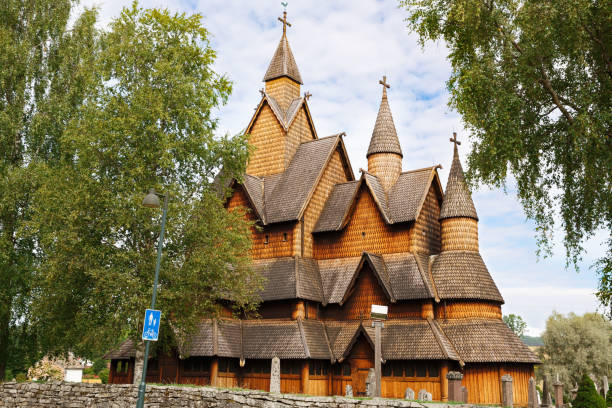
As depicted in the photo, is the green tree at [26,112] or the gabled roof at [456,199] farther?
the gabled roof at [456,199]

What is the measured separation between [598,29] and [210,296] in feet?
52.1

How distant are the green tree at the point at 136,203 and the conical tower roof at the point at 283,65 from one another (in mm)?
13000

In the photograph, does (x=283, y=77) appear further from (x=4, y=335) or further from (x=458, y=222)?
(x=4, y=335)

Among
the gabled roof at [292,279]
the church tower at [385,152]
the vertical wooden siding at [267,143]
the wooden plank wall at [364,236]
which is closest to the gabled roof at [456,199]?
the wooden plank wall at [364,236]

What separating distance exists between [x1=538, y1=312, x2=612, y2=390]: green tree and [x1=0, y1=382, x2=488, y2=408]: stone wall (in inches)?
1839

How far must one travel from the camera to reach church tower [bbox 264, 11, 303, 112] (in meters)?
35.8

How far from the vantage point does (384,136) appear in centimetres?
3250

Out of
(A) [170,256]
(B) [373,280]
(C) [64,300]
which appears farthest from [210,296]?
(B) [373,280]

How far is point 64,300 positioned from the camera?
20.8 meters

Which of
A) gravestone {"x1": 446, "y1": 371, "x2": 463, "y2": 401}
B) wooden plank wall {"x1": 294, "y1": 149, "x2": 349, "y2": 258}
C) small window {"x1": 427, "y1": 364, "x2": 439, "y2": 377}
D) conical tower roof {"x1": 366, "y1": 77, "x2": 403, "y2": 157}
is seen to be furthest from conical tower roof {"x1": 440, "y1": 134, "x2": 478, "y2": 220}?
gravestone {"x1": 446, "y1": 371, "x2": 463, "y2": 401}

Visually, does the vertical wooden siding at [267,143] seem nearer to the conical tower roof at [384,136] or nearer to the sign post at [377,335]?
the conical tower roof at [384,136]

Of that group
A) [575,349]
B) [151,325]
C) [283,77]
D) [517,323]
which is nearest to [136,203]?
[151,325]

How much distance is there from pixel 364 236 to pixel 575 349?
38746 millimetres

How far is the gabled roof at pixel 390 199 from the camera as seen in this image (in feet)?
93.7
